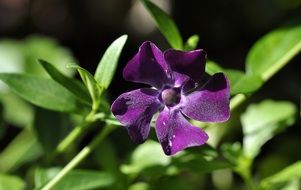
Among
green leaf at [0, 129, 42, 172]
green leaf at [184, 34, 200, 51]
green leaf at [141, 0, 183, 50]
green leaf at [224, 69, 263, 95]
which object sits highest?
green leaf at [141, 0, 183, 50]

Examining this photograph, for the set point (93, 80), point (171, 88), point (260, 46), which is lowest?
point (260, 46)

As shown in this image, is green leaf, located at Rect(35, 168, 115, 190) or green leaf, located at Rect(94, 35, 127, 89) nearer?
green leaf, located at Rect(94, 35, 127, 89)

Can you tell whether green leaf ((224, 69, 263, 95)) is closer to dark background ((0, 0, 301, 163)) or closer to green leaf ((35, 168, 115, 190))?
green leaf ((35, 168, 115, 190))

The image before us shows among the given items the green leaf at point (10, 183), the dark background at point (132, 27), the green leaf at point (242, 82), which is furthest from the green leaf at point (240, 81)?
the dark background at point (132, 27)

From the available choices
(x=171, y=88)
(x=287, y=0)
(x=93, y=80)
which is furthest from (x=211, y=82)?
(x=287, y=0)

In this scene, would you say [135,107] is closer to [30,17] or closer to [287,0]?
[287,0]

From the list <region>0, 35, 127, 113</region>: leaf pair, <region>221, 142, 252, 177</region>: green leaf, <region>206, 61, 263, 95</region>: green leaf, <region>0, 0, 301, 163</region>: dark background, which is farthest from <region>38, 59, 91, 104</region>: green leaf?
<region>0, 0, 301, 163</region>: dark background

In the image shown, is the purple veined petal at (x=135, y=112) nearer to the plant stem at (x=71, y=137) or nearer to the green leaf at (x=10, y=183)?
the plant stem at (x=71, y=137)
